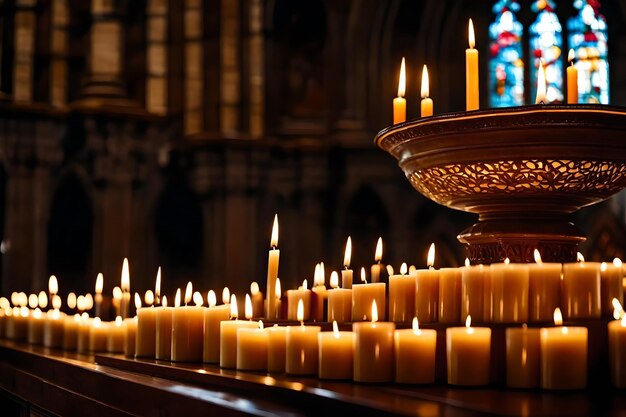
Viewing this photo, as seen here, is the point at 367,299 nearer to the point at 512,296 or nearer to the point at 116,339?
the point at 512,296

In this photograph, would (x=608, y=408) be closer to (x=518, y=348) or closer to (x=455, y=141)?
(x=518, y=348)

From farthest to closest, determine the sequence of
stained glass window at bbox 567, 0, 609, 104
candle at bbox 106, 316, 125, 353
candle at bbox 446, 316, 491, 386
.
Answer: stained glass window at bbox 567, 0, 609, 104 → candle at bbox 106, 316, 125, 353 → candle at bbox 446, 316, 491, 386

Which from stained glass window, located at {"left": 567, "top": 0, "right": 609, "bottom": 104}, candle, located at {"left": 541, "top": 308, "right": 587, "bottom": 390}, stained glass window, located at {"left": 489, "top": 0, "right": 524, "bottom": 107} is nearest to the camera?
candle, located at {"left": 541, "top": 308, "right": 587, "bottom": 390}

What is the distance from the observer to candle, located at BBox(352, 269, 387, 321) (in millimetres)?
2611

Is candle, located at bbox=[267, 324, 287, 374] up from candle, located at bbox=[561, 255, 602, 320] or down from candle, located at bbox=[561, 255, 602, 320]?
down

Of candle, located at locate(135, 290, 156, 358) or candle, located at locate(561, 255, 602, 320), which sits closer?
candle, located at locate(561, 255, 602, 320)

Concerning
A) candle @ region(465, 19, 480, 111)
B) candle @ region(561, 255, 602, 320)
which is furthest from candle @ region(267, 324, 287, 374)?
candle @ region(465, 19, 480, 111)

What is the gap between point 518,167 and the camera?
102 inches

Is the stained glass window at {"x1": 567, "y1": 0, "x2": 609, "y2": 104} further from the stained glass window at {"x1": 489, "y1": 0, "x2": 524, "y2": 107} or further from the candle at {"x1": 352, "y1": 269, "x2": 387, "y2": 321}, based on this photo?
the candle at {"x1": 352, "y1": 269, "x2": 387, "y2": 321}

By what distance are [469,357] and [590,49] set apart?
11.7 metres

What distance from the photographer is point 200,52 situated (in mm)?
11359

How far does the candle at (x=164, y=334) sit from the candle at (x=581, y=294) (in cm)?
121

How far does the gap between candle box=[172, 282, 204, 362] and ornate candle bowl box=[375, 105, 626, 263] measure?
0.75 meters

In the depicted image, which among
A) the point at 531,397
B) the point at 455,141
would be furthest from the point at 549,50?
the point at 531,397
